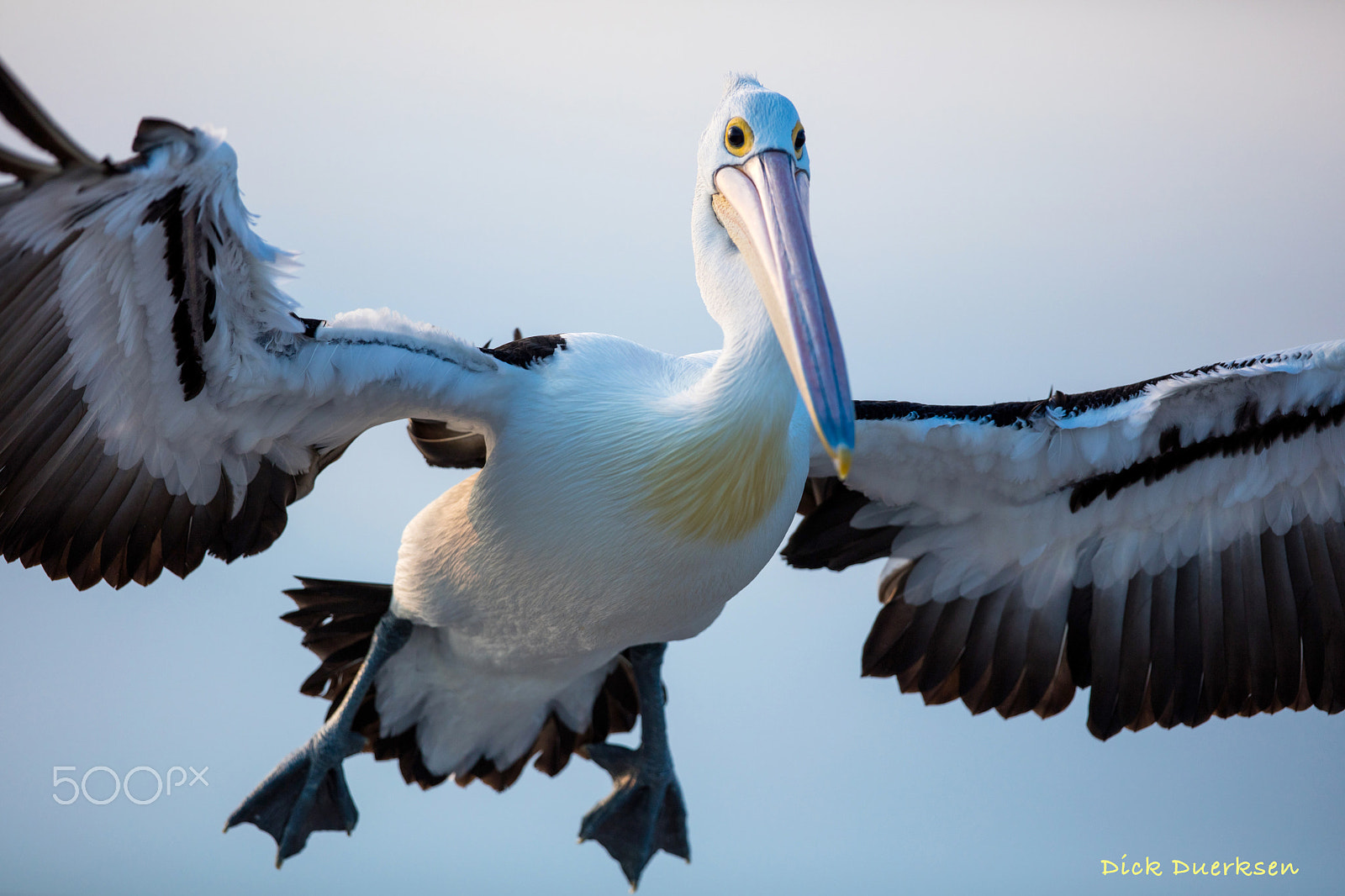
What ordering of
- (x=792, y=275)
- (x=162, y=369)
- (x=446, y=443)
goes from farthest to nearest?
1. (x=446, y=443)
2. (x=162, y=369)
3. (x=792, y=275)

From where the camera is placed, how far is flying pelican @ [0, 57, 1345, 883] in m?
3.12

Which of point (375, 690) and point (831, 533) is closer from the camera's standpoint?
point (375, 690)

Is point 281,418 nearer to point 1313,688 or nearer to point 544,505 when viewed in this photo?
point 544,505

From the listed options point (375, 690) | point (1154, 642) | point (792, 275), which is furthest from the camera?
point (1154, 642)

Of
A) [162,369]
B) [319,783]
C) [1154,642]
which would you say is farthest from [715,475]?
[1154,642]

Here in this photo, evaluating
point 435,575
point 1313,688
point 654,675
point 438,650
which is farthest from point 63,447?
point 1313,688

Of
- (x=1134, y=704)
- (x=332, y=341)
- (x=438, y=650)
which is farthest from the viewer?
(x=1134, y=704)

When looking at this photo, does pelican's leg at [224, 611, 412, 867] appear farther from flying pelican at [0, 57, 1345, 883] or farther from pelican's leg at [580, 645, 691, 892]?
pelican's leg at [580, 645, 691, 892]

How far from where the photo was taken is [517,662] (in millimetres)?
4168

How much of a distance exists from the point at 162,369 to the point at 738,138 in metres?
1.75

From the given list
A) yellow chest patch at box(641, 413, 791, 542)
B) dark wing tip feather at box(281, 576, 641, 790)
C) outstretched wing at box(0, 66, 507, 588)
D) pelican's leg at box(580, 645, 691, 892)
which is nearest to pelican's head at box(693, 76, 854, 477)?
yellow chest patch at box(641, 413, 791, 542)

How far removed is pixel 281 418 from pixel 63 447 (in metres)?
0.64

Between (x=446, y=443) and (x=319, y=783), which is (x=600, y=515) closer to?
(x=446, y=443)

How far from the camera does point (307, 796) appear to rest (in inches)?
175
